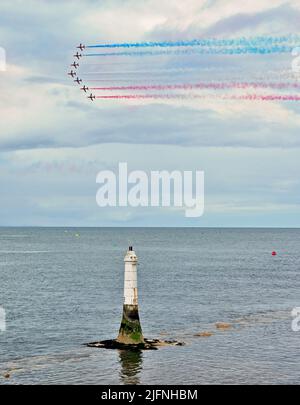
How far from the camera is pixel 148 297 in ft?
330

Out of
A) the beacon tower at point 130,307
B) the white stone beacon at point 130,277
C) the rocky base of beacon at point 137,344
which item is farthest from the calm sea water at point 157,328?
the white stone beacon at point 130,277

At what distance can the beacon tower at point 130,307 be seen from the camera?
55969 millimetres

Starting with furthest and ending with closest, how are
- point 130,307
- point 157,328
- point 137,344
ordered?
1. point 157,328
2. point 137,344
3. point 130,307

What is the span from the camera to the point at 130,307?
57125mm

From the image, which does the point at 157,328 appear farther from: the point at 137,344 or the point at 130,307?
the point at 130,307

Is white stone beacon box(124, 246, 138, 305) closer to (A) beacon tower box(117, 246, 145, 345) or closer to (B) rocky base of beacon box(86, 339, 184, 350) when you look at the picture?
(A) beacon tower box(117, 246, 145, 345)

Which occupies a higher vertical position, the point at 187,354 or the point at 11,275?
the point at 11,275

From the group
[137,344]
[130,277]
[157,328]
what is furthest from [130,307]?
[157,328]

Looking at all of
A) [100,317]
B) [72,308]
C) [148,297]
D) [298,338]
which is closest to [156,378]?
[298,338]

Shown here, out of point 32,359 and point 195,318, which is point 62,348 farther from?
point 195,318

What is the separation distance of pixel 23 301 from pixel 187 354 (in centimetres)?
4519

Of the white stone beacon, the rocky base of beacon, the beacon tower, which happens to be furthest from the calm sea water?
the white stone beacon

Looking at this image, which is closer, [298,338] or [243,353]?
[243,353]

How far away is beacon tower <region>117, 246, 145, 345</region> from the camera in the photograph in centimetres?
5597
